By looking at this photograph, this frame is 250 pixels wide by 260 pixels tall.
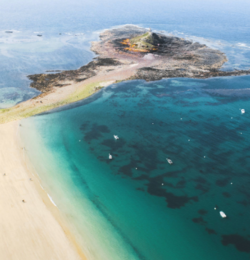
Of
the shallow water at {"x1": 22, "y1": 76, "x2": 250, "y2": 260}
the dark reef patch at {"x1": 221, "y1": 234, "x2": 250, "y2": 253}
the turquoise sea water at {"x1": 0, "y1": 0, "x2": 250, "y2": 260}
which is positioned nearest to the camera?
the dark reef patch at {"x1": 221, "y1": 234, "x2": 250, "y2": 253}

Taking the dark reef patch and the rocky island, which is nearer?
the dark reef patch

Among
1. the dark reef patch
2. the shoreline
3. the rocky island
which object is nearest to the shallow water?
the dark reef patch

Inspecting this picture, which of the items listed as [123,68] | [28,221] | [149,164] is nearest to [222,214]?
[149,164]

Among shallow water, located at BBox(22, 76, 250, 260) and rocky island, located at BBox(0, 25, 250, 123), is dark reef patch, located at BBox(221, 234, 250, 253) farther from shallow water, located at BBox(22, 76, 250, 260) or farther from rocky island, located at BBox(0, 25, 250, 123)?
rocky island, located at BBox(0, 25, 250, 123)

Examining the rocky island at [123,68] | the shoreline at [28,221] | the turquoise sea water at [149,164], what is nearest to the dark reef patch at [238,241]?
the turquoise sea water at [149,164]

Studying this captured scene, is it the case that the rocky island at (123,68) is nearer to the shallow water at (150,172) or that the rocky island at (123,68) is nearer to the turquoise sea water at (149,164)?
the turquoise sea water at (149,164)

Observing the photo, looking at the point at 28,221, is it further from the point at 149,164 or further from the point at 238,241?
the point at 238,241

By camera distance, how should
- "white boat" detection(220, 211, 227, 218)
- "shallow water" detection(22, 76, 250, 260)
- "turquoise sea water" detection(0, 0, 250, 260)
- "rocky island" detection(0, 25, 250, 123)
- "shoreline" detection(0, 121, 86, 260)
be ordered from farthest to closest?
1. "rocky island" detection(0, 25, 250, 123)
2. "white boat" detection(220, 211, 227, 218)
3. "turquoise sea water" detection(0, 0, 250, 260)
4. "shallow water" detection(22, 76, 250, 260)
5. "shoreline" detection(0, 121, 86, 260)
